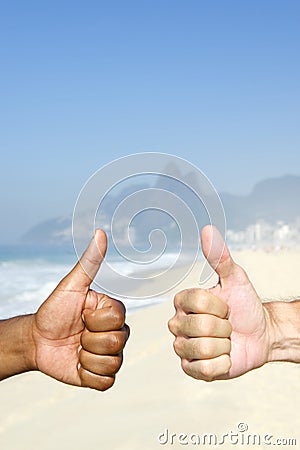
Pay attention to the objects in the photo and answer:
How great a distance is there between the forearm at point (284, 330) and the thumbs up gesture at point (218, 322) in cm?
18

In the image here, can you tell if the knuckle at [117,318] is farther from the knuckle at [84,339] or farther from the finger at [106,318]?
the knuckle at [84,339]

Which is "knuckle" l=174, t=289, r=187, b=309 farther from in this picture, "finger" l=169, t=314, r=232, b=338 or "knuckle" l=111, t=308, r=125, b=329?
"knuckle" l=111, t=308, r=125, b=329

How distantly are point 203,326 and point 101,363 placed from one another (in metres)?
0.53

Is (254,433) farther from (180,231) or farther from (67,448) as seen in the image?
(180,231)

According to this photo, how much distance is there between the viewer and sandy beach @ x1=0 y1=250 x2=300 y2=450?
5.36 metres

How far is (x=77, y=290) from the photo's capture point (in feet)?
9.26

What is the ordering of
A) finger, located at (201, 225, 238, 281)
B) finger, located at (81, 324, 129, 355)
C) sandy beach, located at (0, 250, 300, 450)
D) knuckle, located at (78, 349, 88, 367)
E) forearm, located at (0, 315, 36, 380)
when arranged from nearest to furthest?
finger, located at (201, 225, 238, 281) → finger, located at (81, 324, 129, 355) → knuckle, located at (78, 349, 88, 367) → forearm, located at (0, 315, 36, 380) → sandy beach, located at (0, 250, 300, 450)

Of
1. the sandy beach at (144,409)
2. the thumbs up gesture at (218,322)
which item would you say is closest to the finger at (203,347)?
the thumbs up gesture at (218,322)

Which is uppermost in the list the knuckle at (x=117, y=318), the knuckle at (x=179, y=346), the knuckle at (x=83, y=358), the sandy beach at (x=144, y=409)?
the knuckle at (x=117, y=318)

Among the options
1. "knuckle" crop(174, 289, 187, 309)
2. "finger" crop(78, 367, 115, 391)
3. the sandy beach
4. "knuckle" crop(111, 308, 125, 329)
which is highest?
"knuckle" crop(174, 289, 187, 309)

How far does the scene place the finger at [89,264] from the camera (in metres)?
2.61

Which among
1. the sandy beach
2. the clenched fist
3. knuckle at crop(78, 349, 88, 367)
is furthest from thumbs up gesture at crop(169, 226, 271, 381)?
the sandy beach

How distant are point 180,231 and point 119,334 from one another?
1.71 ft

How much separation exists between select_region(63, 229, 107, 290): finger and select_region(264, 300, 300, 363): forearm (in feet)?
2.89
